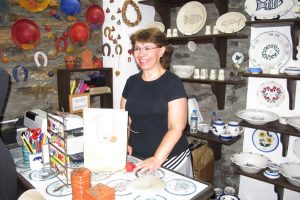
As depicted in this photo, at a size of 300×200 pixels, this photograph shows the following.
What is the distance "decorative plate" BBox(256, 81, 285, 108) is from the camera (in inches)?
94.9

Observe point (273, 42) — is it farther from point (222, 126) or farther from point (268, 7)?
point (222, 126)

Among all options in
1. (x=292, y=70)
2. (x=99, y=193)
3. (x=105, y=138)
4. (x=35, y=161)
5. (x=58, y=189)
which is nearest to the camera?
(x=99, y=193)

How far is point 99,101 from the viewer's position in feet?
10.4

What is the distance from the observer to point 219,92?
2.69m

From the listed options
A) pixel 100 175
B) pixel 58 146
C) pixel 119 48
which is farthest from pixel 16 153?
pixel 119 48

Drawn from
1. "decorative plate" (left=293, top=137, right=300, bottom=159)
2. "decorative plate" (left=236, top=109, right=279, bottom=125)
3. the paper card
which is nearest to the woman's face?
the paper card

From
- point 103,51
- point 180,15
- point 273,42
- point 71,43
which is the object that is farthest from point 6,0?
point 273,42

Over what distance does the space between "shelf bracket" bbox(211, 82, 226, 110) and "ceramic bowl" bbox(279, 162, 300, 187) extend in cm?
80

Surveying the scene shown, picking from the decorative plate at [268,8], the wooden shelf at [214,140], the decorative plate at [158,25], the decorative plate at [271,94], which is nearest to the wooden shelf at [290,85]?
the decorative plate at [271,94]

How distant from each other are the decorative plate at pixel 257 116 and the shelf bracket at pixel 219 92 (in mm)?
253

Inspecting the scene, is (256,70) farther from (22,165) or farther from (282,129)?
(22,165)

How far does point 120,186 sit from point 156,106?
1.81ft

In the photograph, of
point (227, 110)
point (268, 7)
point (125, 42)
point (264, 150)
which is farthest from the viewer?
point (125, 42)

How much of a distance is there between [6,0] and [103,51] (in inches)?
45.9
